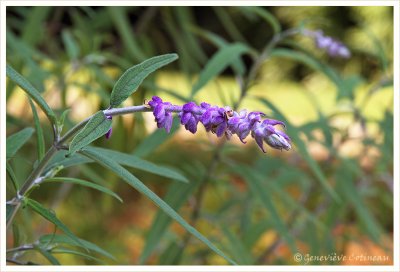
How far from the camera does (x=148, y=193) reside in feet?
1.57

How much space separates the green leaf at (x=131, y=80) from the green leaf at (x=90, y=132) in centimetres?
2

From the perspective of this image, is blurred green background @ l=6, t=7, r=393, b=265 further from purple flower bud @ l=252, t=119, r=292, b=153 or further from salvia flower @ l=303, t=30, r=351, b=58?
purple flower bud @ l=252, t=119, r=292, b=153

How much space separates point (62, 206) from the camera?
9.42 ft

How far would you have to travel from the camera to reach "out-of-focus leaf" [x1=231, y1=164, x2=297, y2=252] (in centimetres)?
102

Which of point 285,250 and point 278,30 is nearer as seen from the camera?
point 278,30

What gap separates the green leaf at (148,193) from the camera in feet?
1.57

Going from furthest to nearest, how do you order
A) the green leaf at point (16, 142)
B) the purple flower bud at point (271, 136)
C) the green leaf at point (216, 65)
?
the green leaf at point (216, 65) → the green leaf at point (16, 142) → the purple flower bud at point (271, 136)

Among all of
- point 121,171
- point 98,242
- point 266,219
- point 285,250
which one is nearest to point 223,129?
point 121,171

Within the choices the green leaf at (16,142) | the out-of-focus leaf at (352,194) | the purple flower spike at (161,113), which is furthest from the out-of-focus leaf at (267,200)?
the purple flower spike at (161,113)

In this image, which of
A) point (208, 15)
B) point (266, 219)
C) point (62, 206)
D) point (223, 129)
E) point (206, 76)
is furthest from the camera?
point (208, 15)

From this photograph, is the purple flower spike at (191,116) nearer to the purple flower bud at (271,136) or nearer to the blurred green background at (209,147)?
the purple flower bud at (271,136)

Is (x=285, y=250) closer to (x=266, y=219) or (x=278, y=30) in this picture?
(x=266, y=219)

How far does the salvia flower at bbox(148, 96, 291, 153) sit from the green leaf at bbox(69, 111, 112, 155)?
0.13ft

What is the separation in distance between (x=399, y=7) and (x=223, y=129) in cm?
75
